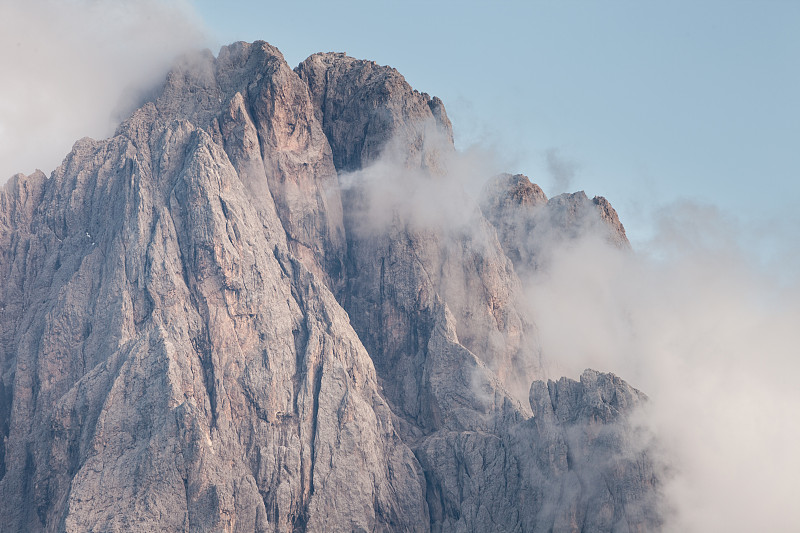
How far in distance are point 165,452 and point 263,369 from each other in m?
18.6

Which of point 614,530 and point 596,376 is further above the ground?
point 596,376

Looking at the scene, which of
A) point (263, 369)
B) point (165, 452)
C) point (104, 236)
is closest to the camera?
point (165, 452)

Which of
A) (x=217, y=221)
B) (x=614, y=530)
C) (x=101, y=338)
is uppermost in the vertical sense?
(x=217, y=221)

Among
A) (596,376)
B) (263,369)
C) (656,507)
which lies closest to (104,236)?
(263,369)

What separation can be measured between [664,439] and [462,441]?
1063 inches

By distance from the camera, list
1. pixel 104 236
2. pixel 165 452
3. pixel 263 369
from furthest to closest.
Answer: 1. pixel 104 236
2. pixel 263 369
3. pixel 165 452

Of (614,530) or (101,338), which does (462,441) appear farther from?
(101,338)

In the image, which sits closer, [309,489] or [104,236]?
[309,489]

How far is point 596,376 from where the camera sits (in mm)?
185500

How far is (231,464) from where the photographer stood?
579 feet

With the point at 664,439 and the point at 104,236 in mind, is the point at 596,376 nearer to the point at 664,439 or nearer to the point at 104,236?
the point at 664,439

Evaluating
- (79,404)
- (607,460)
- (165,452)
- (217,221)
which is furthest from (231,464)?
(607,460)

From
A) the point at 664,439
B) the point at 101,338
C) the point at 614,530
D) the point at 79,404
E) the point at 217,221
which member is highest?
the point at 217,221

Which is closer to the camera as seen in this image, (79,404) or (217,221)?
(79,404)
